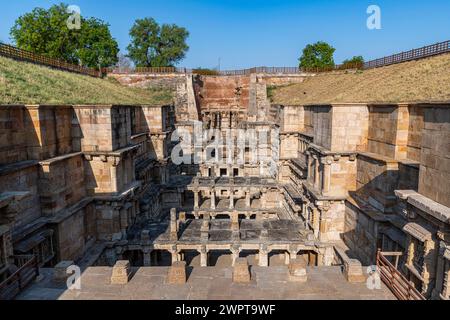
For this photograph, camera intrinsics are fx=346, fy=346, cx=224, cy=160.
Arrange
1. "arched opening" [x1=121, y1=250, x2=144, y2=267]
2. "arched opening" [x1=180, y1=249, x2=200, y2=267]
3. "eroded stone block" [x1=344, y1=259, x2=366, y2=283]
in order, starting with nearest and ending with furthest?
"eroded stone block" [x1=344, y1=259, x2=366, y2=283], "arched opening" [x1=121, y1=250, x2=144, y2=267], "arched opening" [x1=180, y1=249, x2=200, y2=267]

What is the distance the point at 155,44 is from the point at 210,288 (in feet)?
172

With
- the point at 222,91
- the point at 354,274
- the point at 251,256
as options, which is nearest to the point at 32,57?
the point at 222,91

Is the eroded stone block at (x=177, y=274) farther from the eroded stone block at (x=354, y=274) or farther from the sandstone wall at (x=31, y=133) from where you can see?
the sandstone wall at (x=31, y=133)

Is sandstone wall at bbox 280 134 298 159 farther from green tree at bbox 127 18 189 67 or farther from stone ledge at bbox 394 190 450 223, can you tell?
green tree at bbox 127 18 189 67

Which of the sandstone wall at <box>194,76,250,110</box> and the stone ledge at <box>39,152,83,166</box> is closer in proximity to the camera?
the stone ledge at <box>39,152,83,166</box>

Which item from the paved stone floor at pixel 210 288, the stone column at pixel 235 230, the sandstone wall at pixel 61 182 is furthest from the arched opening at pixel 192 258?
the paved stone floor at pixel 210 288

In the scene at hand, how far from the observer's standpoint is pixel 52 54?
140 feet

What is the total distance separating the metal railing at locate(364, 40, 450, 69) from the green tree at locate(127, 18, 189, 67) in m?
32.0

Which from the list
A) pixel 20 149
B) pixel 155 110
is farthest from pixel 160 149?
pixel 20 149

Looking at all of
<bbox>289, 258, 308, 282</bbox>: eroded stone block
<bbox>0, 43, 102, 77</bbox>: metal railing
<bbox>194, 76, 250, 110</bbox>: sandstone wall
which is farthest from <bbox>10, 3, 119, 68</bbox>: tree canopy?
<bbox>289, 258, 308, 282</bbox>: eroded stone block

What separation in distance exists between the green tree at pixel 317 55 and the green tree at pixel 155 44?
65.1ft

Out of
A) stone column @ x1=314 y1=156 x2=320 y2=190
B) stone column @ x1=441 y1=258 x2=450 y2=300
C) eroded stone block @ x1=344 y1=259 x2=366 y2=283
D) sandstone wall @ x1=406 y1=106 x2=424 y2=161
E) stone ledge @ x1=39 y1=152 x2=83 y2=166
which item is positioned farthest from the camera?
stone column @ x1=314 y1=156 x2=320 y2=190

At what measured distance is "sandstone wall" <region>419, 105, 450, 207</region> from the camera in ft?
27.7

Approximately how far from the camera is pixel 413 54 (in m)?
26.7
